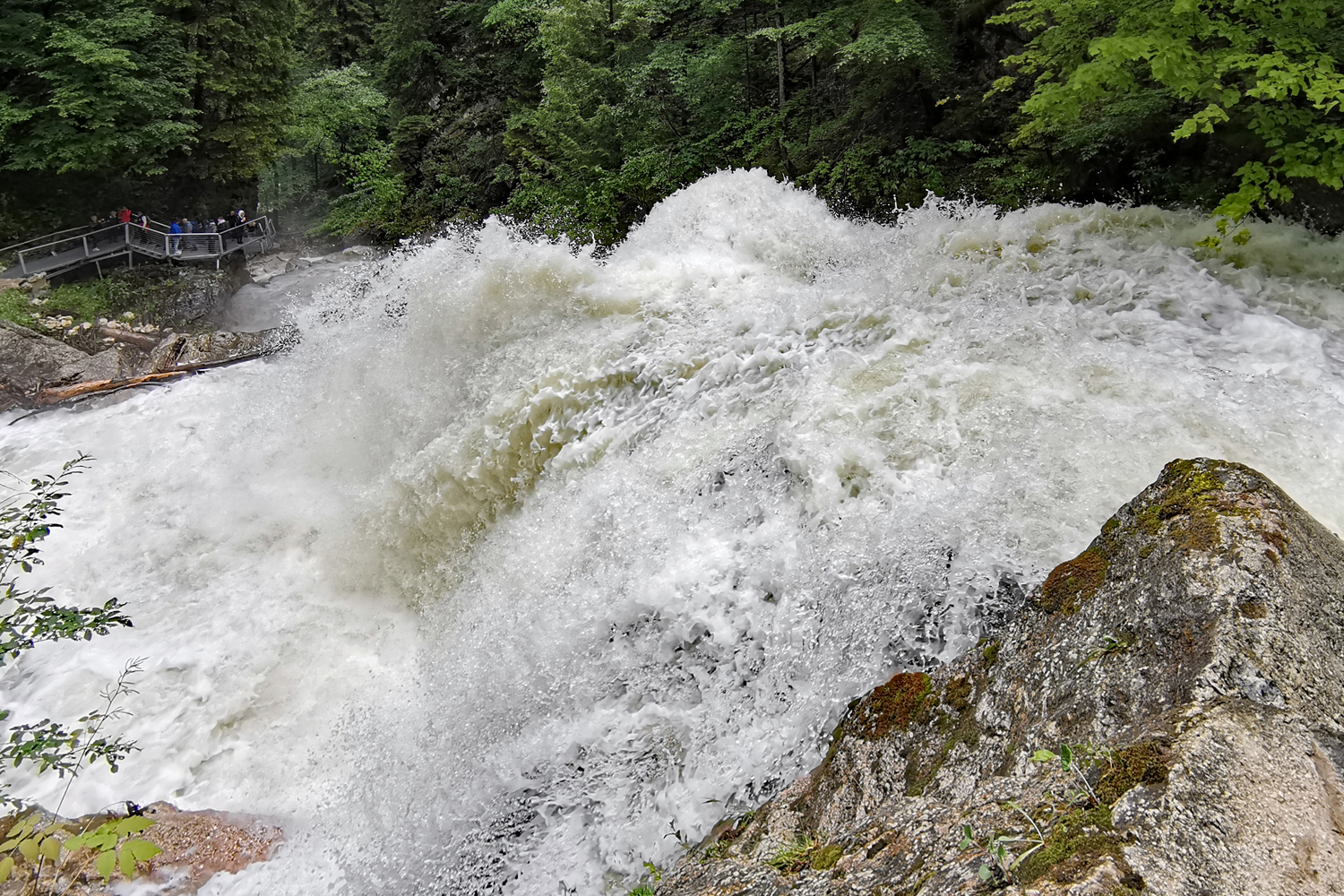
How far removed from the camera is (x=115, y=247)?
14.8m

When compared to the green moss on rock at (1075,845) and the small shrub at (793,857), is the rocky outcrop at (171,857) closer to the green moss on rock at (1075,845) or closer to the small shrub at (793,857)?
the small shrub at (793,857)

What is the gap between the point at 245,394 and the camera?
843 cm

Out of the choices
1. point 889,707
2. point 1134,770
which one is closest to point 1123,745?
point 1134,770

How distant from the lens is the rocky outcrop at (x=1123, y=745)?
65.4 inches

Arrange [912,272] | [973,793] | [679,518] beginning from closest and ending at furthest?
[973,793]
[679,518]
[912,272]

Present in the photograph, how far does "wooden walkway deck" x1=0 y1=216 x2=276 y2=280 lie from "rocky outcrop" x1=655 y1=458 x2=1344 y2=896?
55.1 ft

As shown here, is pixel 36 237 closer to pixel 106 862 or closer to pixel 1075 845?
pixel 106 862

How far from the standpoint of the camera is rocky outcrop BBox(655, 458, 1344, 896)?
166 cm

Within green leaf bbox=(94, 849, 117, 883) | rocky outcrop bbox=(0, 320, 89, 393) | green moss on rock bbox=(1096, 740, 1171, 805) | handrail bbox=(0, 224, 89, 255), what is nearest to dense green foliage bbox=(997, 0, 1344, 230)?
green moss on rock bbox=(1096, 740, 1171, 805)

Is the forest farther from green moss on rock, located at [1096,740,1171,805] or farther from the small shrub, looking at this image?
the small shrub

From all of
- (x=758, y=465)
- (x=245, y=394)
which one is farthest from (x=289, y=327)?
(x=758, y=465)

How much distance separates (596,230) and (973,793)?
37.5 ft

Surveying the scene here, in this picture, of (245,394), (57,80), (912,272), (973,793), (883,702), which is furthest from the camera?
(57,80)

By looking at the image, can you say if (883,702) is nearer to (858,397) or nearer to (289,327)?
(858,397)
